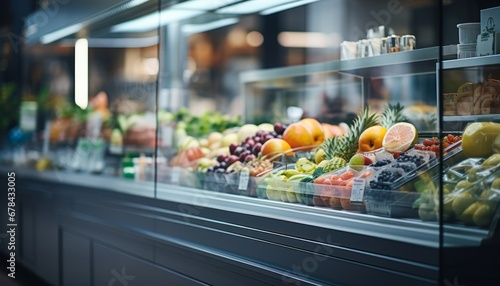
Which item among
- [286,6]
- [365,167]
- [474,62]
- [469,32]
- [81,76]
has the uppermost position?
[286,6]

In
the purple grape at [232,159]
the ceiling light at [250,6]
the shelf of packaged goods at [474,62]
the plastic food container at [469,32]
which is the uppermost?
the ceiling light at [250,6]

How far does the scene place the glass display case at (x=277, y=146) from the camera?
1998 millimetres

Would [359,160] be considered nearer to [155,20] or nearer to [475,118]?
[475,118]

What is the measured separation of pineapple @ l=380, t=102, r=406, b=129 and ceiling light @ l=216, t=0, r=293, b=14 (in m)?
0.89

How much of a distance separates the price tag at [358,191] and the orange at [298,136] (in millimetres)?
843

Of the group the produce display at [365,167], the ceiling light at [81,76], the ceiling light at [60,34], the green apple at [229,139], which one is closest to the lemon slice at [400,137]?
the produce display at [365,167]

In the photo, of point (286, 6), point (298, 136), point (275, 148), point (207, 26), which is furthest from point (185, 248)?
point (207, 26)

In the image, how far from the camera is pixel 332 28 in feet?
27.9

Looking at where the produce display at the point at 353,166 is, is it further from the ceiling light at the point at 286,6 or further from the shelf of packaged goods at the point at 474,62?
the ceiling light at the point at 286,6

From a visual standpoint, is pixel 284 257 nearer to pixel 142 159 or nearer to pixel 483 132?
pixel 483 132

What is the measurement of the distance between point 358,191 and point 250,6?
178cm

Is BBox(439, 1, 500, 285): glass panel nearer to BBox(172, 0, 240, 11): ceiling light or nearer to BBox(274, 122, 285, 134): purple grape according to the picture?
BBox(274, 122, 285, 134): purple grape

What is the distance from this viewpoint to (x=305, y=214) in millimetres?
A: 2420

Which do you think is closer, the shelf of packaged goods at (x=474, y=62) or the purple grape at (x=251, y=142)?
the shelf of packaged goods at (x=474, y=62)
